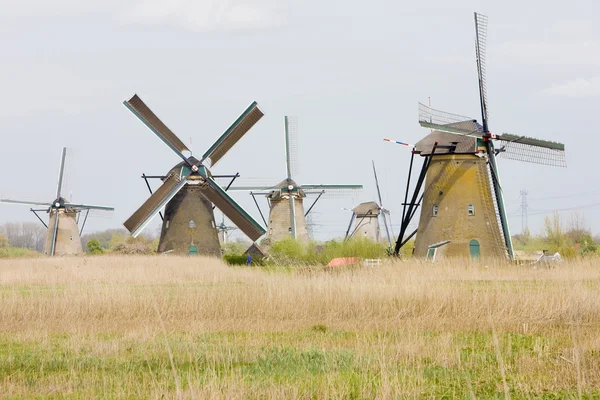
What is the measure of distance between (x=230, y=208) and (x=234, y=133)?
361cm

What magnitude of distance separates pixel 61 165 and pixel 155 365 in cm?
5420

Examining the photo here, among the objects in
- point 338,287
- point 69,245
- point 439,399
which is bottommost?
point 439,399

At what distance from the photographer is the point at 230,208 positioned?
40781 millimetres

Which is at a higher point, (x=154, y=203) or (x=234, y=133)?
(x=234, y=133)

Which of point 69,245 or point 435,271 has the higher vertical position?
point 69,245

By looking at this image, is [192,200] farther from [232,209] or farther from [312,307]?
[312,307]

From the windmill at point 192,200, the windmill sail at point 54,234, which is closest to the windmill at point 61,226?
the windmill sail at point 54,234

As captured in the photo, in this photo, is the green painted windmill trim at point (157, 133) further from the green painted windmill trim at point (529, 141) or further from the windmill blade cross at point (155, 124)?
the green painted windmill trim at point (529, 141)

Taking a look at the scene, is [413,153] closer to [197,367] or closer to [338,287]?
[338,287]

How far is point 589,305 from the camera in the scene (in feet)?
47.9

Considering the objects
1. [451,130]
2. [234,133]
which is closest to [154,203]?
[234,133]

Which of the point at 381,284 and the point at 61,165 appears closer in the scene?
the point at 381,284

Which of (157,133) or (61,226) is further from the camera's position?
(61,226)

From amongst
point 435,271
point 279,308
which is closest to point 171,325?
point 279,308
